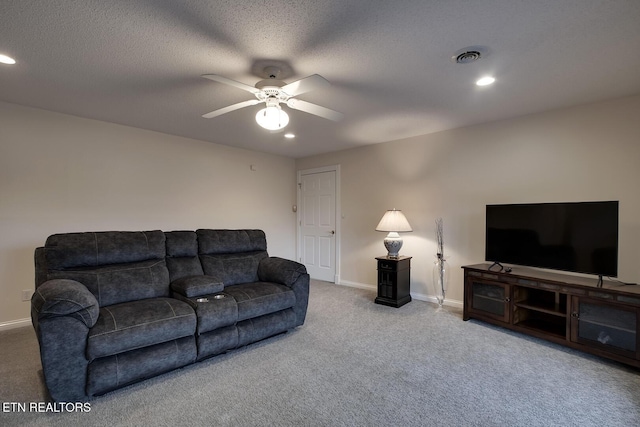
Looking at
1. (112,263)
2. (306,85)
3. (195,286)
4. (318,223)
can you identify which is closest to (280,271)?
(195,286)

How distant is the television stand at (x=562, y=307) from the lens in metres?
2.35

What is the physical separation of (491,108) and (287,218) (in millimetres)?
3775

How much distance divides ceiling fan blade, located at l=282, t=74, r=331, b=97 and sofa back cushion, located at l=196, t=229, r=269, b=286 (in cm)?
181

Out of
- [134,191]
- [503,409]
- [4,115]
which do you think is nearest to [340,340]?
[503,409]

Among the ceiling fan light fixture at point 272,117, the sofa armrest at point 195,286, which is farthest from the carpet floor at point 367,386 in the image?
the ceiling fan light fixture at point 272,117

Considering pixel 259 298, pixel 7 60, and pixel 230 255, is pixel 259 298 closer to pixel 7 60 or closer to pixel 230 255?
pixel 230 255

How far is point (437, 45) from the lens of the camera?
1967mm

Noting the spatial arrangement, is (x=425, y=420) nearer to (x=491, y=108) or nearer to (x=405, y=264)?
(x=405, y=264)

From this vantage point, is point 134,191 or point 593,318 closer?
point 593,318

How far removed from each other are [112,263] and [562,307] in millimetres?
4084

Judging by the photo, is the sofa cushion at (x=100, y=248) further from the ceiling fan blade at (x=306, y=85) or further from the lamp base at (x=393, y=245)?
the lamp base at (x=393, y=245)

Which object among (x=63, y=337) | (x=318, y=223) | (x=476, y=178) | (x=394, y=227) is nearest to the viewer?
(x=63, y=337)

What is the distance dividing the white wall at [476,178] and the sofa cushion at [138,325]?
10.1ft

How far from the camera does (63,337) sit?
1.82 m
